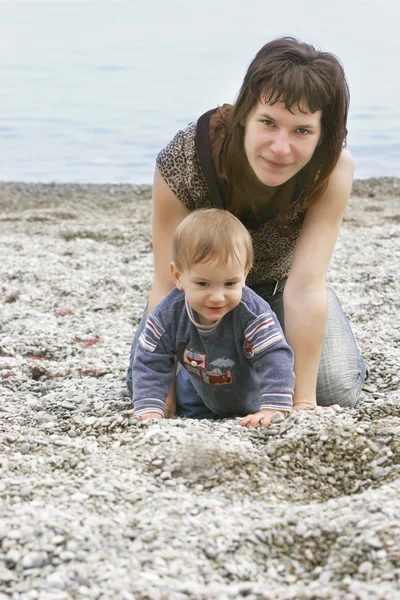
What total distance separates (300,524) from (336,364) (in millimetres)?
1528

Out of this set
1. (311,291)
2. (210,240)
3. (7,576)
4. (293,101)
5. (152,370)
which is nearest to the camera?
(7,576)

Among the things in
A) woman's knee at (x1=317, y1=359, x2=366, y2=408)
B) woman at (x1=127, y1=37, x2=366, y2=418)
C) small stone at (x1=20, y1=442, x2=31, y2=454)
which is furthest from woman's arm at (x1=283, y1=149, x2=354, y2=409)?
small stone at (x1=20, y1=442, x2=31, y2=454)

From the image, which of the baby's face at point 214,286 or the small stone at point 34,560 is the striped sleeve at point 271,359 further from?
the small stone at point 34,560

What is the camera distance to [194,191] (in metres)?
3.62

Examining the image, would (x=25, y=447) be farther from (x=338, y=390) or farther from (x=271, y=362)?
(x=338, y=390)

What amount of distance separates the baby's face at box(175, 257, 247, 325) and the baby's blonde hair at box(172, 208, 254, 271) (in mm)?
25

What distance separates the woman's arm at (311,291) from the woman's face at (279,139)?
11.4 inches

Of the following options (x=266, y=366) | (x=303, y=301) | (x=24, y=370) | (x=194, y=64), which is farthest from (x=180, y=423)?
(x=194, y=64)

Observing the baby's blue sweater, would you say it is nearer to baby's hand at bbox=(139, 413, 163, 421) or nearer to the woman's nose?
baby's hand at bbox=(139, 413, 163, 421)

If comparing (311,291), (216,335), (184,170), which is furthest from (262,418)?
(184,170)

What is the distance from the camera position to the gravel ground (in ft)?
7.14

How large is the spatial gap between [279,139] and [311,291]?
70cm

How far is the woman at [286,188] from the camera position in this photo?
3.23m

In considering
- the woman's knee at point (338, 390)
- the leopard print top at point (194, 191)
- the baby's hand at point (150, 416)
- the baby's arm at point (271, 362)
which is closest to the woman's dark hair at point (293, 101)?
the leopard print top at point (194, 191)
